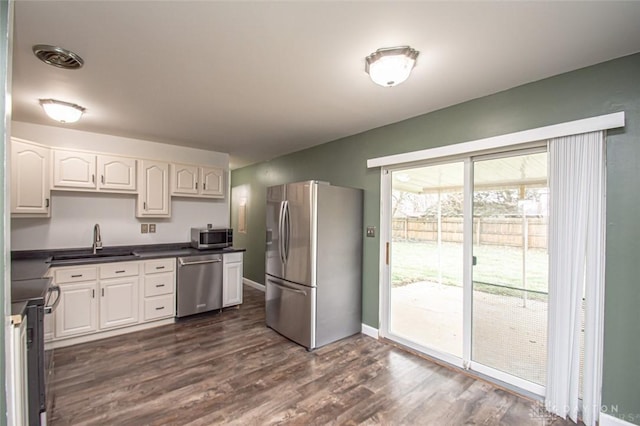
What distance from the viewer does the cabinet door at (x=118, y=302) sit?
334 centimetres

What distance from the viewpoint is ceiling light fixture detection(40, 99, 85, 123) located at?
269cm

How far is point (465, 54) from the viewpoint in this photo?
1910 millimetres

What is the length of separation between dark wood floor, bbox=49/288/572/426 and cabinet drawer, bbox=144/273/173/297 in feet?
1.73

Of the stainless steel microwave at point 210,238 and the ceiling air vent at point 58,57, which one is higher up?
the ceiling air vent at point 58,57

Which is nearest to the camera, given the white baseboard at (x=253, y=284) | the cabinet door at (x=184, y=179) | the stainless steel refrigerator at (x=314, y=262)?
the stainless steel refrigerator at (x=314, y=262)

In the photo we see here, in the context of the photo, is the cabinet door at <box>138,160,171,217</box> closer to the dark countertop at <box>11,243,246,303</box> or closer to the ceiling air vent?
the dark countertop at <box>11,243,246,303</box>

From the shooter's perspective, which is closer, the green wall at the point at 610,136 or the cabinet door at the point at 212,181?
the green wall at the point at 610,136

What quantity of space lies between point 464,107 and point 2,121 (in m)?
3.03

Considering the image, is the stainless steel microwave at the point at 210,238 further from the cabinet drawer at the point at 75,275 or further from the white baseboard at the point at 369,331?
the white baseboard at the point at 369,331

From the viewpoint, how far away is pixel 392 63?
72.7 inches

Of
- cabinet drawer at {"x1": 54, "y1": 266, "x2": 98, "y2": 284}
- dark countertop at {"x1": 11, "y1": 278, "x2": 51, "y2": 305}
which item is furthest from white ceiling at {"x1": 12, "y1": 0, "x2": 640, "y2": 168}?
cabinet drawer at {"x1": 54, "y1": 266, "x2": 98, "y2": 284}

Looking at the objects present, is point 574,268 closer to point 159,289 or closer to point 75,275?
point 159,289

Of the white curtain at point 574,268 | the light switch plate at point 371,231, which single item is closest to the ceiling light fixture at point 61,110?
the light switch plate at point 371,231

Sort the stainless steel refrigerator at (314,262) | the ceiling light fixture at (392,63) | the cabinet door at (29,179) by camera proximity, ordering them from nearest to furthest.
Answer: the ceiling light fixture at (392,63), the cabinet door at (29,179), the stainless steel refrigerator at (314,262)
